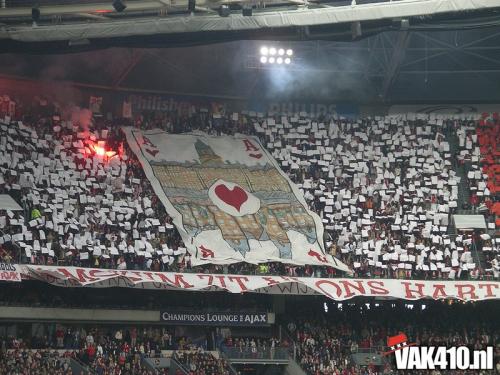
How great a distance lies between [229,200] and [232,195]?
1.02 feet

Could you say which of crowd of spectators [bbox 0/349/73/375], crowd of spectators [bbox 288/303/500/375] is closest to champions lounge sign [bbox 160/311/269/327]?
crowd of spectators [bbox 288/303/500/375]

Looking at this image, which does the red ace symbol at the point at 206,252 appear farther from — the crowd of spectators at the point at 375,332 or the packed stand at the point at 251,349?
the crowd of spectators at the point at 375,332

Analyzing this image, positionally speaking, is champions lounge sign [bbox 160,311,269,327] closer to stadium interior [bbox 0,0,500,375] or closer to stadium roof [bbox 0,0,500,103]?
stadium interior [bbox 0,0,500,375]

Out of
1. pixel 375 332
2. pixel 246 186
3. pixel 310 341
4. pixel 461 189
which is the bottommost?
pixel 310 341

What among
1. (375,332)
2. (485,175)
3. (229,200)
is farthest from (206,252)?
(485,175)

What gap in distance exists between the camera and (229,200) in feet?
139

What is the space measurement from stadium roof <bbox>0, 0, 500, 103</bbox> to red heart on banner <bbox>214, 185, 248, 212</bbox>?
572 centimetres

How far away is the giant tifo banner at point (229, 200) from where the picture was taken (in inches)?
1570

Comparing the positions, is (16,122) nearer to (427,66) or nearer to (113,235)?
(113,235)

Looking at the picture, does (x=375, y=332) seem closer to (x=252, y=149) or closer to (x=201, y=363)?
(x=201, y=363)

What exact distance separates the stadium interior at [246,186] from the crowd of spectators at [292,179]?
0.30 feet

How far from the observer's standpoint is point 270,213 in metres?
42.2

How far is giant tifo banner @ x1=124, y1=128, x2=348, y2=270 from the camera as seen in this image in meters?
39.9

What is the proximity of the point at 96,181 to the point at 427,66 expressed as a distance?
51.0 feet
